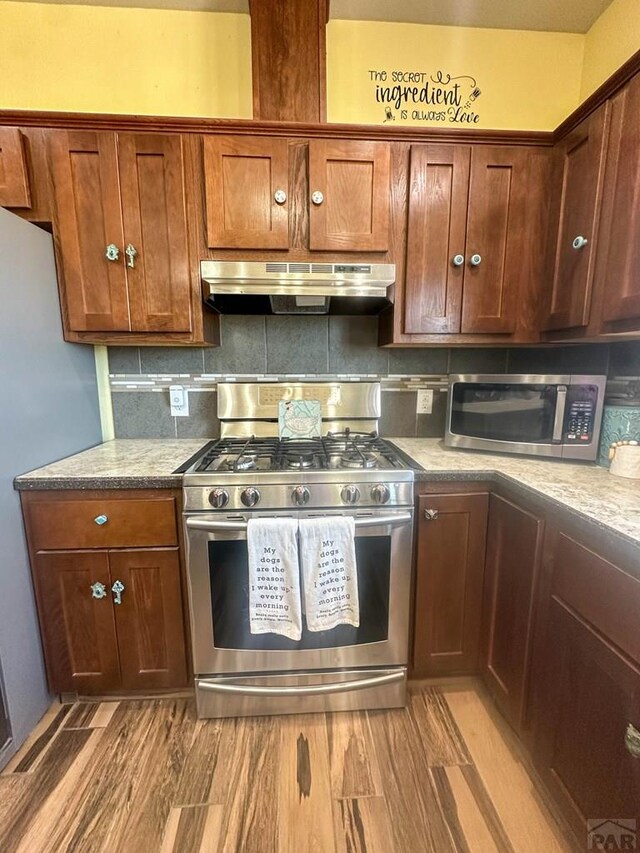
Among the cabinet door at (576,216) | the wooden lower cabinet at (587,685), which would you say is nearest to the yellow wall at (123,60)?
the cabinet door at (576,216)

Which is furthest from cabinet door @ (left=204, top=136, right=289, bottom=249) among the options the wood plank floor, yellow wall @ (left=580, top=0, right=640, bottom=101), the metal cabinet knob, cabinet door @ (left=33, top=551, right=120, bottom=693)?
the wood plank floor

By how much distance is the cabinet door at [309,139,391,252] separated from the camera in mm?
1472

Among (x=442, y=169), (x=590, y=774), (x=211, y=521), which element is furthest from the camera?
(x=442, y=169)

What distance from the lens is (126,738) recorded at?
136 centimetres

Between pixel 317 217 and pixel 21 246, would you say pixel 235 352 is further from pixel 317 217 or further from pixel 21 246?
pixel 21 246

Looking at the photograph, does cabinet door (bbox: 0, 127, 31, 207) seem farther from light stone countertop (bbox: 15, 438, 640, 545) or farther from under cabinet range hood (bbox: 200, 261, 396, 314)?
light stone countertop (bbox: 15, 438, 640, 545)

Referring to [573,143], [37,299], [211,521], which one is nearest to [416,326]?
[573,143]

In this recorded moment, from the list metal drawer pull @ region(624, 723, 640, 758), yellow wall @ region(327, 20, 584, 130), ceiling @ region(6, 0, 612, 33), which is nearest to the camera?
metal drawer pull @ region(624, 723, 640, 758)

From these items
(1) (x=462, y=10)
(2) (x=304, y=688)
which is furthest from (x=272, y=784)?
(1) (x=462, y=10)

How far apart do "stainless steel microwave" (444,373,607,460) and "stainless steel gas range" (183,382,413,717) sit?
366mm

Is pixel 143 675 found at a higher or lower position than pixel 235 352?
lower

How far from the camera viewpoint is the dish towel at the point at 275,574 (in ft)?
4.15

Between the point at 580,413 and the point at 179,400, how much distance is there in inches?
68.4

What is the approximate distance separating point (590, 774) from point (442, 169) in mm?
1977
